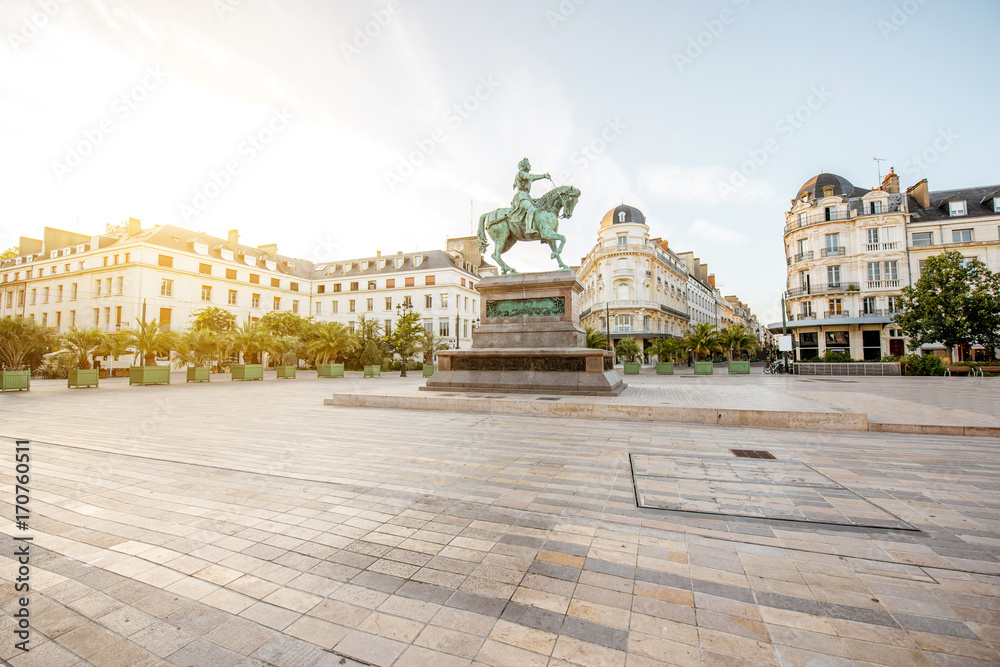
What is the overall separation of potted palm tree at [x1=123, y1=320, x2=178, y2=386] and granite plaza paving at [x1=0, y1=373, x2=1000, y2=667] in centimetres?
1897

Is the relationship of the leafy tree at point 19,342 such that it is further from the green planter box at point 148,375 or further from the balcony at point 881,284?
the balcony at point 881,284

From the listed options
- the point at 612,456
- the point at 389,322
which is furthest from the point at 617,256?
the point at 612,456

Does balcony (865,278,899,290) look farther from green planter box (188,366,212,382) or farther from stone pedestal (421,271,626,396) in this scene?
green planter box (188,366,212,382)

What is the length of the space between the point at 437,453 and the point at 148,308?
1707 inches

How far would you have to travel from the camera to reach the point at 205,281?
4131 cm

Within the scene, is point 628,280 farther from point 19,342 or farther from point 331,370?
point 19,342

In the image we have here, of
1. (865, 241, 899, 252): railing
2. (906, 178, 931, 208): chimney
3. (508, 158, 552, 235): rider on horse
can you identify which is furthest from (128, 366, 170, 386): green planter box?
(906, 178, 931, 208): chimney

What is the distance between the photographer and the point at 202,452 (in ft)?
19.7

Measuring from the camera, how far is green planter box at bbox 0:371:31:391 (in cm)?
1709

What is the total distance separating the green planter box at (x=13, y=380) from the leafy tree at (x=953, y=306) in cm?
4882

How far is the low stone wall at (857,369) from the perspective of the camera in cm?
2342

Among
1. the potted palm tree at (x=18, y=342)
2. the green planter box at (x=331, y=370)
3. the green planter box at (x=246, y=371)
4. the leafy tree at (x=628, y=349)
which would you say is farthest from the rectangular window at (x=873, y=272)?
the potted palm tree at (x=18, y=342)

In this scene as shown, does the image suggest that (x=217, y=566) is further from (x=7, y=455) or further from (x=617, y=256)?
(x=617, y=256)

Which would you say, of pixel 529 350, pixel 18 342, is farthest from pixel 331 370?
pixel 529 350
